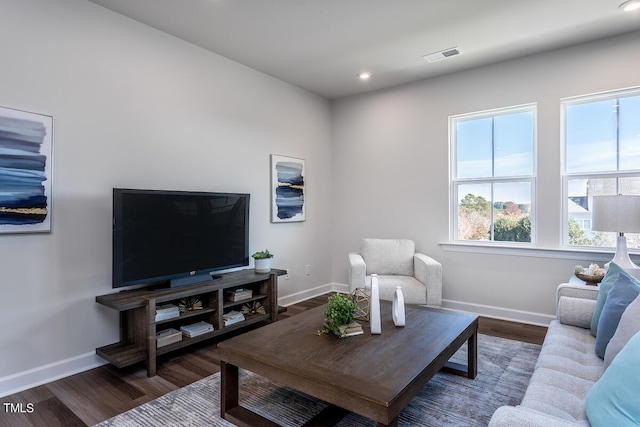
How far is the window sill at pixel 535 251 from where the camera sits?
129 inches

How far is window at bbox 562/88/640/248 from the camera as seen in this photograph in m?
3.23

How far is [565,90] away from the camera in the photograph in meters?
3.45

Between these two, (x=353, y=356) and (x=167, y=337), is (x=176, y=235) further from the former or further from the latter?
(x=353, y=356)

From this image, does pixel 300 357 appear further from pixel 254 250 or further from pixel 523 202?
pixel 523 202

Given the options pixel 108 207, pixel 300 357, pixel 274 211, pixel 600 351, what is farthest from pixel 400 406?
pixel 274 211

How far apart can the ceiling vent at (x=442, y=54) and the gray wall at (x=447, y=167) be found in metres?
0.53

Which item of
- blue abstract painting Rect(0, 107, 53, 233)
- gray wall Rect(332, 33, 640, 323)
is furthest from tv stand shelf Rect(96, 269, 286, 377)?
gray wall Rect(332, 33, 640, 323)

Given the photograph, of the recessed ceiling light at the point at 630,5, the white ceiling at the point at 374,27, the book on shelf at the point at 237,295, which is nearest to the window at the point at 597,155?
the white ceiling at the point at 374,27

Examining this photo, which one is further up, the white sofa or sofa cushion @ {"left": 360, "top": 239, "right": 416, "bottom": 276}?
sofa cushion @ {"left": 360, "top": 239, "right": 416, "bottom": 276}

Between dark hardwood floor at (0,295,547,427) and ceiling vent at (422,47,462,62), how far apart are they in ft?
11.4

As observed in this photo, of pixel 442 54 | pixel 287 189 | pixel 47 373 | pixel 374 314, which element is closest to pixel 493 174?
pixel 442 54

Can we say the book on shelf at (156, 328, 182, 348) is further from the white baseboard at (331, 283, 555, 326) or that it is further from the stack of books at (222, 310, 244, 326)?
the white baseboard at (331, 283, 555, 326)

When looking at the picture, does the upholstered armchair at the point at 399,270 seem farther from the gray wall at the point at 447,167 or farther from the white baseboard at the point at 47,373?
the white baseboard at the point at 47,373

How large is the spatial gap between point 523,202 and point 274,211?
8.96ft
